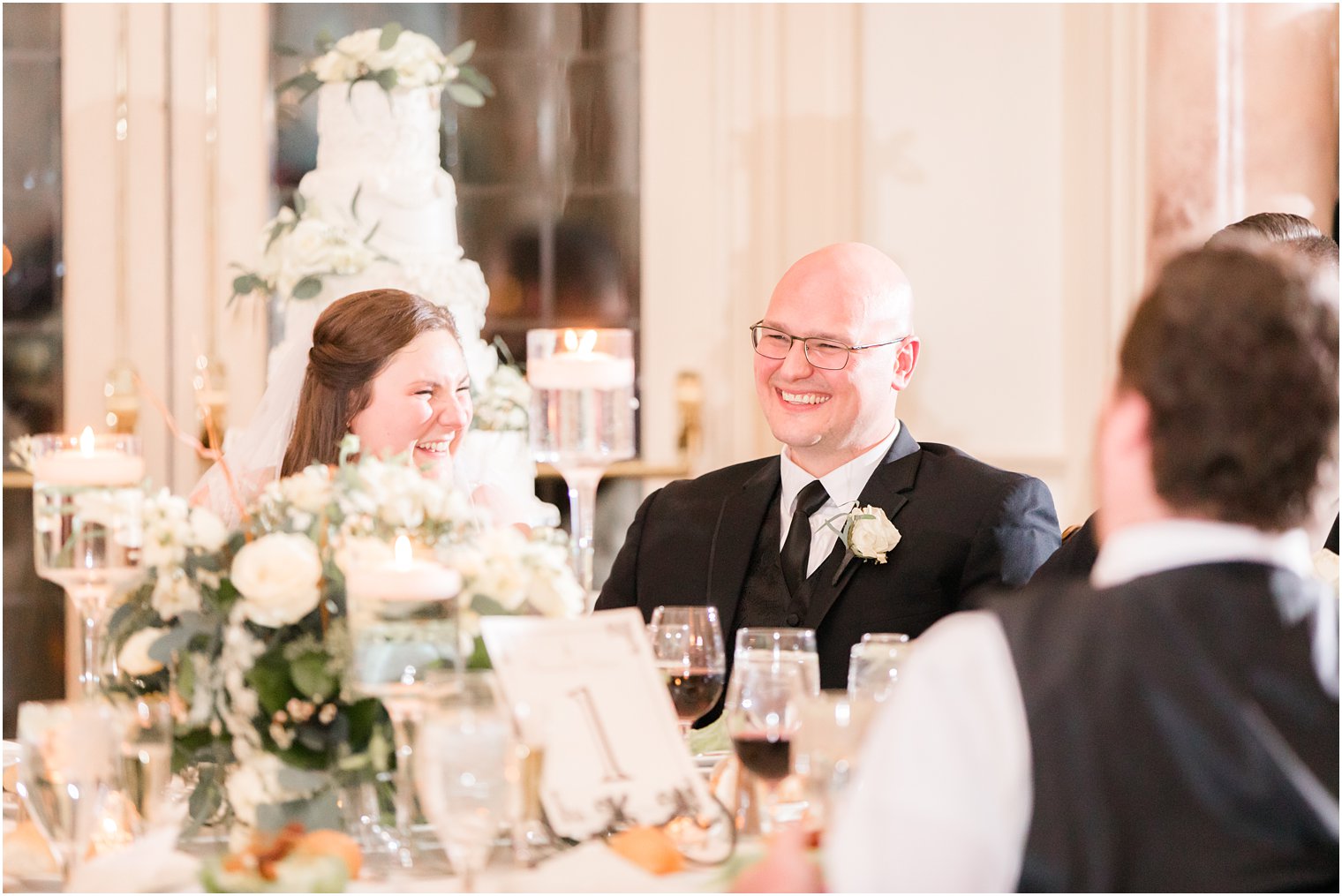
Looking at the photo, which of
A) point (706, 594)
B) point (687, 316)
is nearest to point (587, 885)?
point (706, 594)

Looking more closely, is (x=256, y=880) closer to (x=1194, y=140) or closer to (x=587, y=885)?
(x=587, y=885)

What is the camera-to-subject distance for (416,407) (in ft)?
11.0

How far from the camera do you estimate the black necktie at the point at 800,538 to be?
3129 mm

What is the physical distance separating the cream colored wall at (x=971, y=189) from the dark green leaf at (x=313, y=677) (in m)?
3.63

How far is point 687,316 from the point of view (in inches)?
219

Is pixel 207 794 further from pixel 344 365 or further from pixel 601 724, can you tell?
pixel 344 365

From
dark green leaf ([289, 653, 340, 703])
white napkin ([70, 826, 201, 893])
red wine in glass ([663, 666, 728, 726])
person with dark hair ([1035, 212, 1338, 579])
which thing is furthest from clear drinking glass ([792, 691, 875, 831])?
person with dark hair ([1035, 212, 1338, 579])

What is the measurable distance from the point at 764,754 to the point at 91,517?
838mm

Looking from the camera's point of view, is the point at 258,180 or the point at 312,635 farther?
the point at 258,180

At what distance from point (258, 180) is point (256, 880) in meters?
4.39

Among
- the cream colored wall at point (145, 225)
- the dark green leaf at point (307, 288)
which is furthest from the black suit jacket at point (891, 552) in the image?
the cream colored wall at point (145, 225)

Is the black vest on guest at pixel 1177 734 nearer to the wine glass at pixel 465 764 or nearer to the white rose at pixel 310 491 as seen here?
the wine glass at pixel 465 764

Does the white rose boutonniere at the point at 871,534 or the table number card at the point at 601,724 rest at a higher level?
the white rose boutonniere at the point at 871,534

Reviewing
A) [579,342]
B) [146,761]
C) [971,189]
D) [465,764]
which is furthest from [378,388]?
[971,189]
